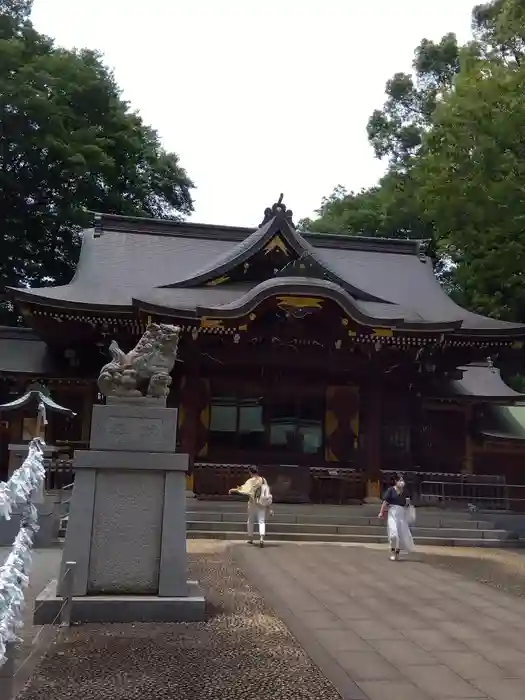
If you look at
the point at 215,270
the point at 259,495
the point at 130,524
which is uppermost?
the point at 215,270

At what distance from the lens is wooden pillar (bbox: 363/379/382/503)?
1656cm

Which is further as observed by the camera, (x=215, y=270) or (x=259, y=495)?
(x=215, y=270)

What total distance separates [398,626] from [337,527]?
303 inches

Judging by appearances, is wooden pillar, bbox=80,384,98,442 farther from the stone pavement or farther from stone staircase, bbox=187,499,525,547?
the stone pavement

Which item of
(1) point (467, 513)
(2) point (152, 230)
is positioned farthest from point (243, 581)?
(2) point (152, 230)

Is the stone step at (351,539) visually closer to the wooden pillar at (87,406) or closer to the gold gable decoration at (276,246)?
the wooden pillar at (87,406)

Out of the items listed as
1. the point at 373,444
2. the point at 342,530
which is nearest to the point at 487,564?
the point at 342,530

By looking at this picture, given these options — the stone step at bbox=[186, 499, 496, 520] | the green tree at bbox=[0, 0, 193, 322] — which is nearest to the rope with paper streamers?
the stone step at bbox=[186, 499, 496, 520]

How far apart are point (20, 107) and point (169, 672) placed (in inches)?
Result: 1191

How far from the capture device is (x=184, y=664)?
509cm

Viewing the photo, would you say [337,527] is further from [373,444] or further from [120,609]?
[120,609]

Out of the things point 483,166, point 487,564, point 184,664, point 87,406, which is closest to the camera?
point 184,664

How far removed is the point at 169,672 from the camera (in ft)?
→ 16.0

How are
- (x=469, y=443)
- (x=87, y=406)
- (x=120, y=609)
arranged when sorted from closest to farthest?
(x=120, y=609) → (x=87, y=406) → (x=469, y=443)
